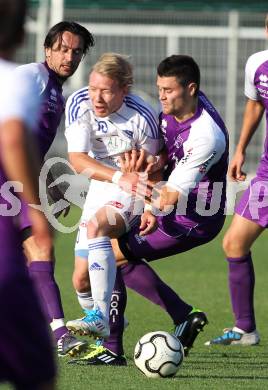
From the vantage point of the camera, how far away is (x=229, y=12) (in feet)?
73.4

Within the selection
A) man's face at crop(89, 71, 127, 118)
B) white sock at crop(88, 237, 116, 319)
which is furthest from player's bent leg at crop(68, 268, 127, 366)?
man's face at crop(89, 71, 127, 118)

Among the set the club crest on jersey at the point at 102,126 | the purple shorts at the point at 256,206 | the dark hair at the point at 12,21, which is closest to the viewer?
the dark hair at the point at 12,21

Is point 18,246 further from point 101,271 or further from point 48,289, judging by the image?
point 48,289

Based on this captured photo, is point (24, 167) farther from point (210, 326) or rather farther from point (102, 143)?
point (210, 326)

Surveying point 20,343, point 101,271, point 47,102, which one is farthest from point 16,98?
point 47,102

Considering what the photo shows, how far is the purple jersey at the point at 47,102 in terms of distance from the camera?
7.83 metres

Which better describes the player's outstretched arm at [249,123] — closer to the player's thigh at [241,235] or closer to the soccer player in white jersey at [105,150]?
the player's thigh at [241,235]

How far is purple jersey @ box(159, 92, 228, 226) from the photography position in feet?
24.4

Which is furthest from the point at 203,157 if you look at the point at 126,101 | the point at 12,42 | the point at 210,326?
the point at 12,42

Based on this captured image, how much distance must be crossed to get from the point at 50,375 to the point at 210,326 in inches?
235

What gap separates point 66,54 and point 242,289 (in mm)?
2256

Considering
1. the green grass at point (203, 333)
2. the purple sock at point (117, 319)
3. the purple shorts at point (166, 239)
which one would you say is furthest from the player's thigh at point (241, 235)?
the purple sock at point (117, 319)

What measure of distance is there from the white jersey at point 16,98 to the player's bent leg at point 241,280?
16.5ft

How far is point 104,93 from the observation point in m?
7.34
